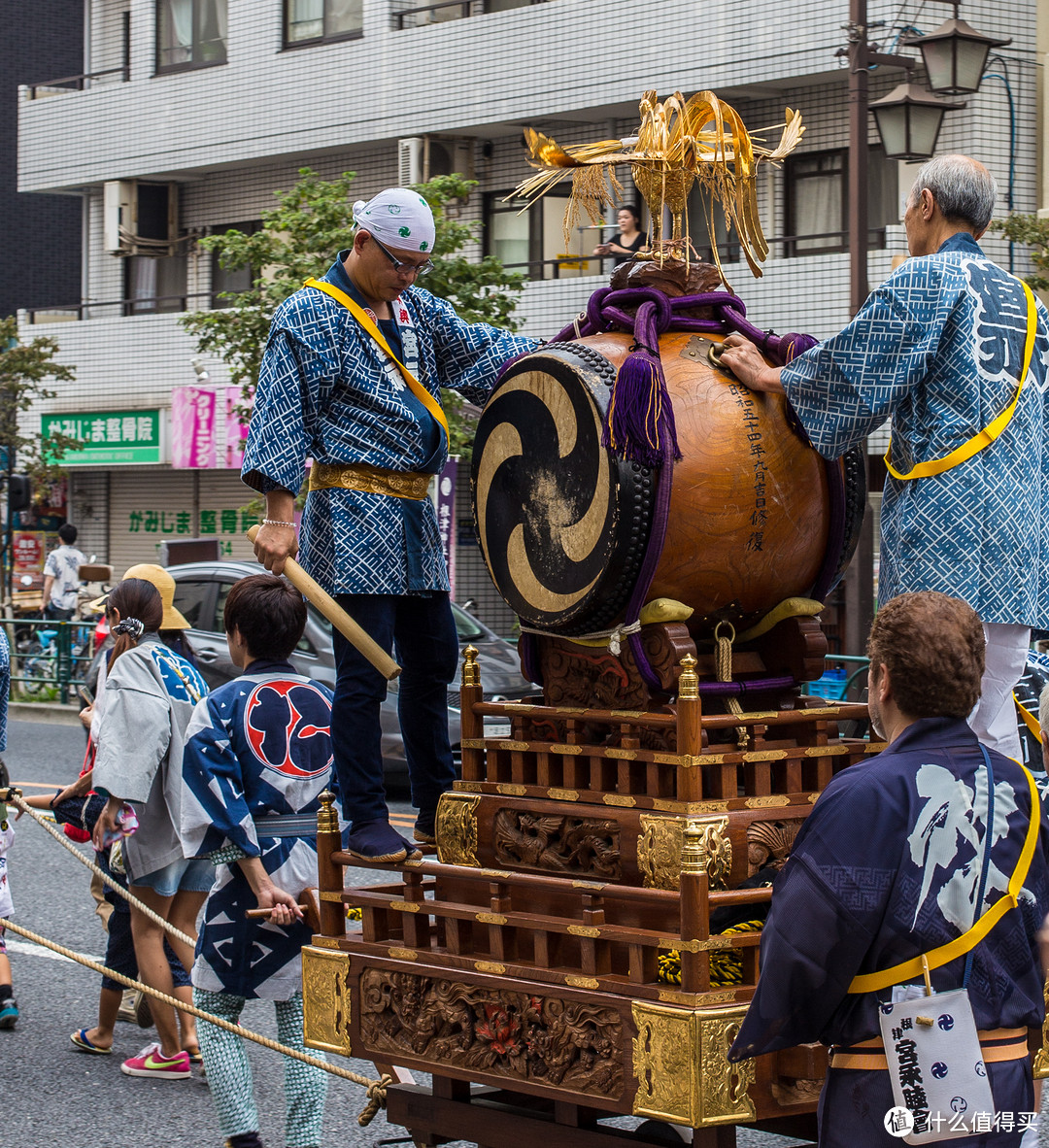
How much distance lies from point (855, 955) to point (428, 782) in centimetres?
178

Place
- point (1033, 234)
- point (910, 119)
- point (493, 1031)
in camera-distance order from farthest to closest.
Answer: point (1033, 234) → point (910, 119) → point (493, 1031)

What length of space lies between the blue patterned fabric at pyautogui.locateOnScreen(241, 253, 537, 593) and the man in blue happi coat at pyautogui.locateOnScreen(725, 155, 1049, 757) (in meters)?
0.89

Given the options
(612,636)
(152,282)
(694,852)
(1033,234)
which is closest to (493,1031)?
(694,852)

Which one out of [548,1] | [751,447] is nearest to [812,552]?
[751,447]

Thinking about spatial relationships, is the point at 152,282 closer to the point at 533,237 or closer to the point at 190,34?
the point at 190,34

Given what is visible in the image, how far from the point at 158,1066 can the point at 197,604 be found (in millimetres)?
7189

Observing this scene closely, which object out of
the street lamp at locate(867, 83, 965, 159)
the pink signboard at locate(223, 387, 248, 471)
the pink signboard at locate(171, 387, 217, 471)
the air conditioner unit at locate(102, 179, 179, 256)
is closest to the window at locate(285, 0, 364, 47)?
the air conditioner unit at locate(102, 179, 179, 256)

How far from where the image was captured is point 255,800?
15.0ft

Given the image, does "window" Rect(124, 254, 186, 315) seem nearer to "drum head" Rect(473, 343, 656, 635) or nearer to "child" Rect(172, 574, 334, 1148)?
"child" Rect(172, 574, 334, 1148)

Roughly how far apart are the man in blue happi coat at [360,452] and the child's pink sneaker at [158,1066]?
236cm

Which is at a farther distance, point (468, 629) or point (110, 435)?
point (110, 435)

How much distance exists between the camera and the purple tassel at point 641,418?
3314mm

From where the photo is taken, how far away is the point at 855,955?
2.61 m

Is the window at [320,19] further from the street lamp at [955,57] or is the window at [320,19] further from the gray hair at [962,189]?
the gray hair at [962,189]
